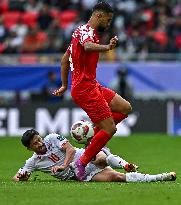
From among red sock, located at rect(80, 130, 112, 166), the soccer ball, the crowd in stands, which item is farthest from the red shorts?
the crowd in stands

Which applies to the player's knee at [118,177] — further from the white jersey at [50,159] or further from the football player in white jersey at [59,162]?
the white jersey at [50,159]

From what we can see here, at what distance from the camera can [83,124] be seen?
13.0 meters

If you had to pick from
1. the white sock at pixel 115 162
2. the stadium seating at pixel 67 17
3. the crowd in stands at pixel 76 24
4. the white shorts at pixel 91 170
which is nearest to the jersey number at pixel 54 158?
the white shorts at pixel 91 170

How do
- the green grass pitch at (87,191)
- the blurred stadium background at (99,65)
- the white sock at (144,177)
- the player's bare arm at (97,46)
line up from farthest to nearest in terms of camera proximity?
the blurred stadium background at (99,65) < the white sock at (144,177) < the player's bare arm at (97,46) < the green grass pitch at (87,191)

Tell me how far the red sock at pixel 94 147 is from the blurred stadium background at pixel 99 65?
11296 millimetres

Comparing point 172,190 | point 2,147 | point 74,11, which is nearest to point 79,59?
point 172,190

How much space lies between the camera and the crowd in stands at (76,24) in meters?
27.3

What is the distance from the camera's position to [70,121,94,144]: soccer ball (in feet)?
42.4

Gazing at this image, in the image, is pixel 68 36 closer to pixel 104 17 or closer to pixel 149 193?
pixel 104 17

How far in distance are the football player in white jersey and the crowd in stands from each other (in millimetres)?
14192

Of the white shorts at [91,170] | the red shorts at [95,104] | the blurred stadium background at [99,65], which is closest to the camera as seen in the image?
the red shorts at [95,104]

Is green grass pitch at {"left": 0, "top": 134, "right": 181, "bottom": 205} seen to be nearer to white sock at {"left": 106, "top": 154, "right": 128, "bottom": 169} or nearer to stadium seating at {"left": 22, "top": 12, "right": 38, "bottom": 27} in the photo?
white sock at {"left": 106, "top": 154, "right": 128, "bottom": 169}

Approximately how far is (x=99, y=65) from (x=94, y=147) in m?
13.7

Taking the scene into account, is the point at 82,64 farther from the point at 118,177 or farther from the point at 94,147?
the point at 118,177
